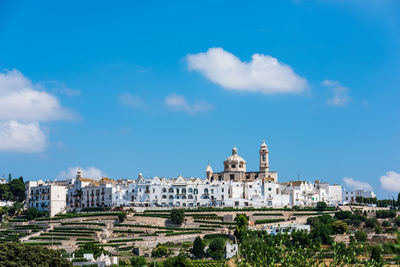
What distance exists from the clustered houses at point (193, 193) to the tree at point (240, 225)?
529 inches

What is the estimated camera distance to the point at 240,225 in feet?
241

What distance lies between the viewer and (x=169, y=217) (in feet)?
269

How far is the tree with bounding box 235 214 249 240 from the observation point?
234ft

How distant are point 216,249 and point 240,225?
336 inches

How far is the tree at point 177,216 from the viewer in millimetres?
79869

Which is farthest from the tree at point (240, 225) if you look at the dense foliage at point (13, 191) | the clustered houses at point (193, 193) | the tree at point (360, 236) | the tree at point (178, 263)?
the dense foliage at point (13, 191)

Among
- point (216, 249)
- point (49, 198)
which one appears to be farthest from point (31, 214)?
point (216, 249)

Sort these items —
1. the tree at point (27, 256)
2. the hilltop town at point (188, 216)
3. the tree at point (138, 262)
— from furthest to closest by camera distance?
1. the hilltop town at point (188, 216)
2. the tree at point (138, 262)
3. the tree at point (27, 256)

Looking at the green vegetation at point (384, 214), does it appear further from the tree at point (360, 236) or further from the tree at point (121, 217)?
the tree at point (121, 217)

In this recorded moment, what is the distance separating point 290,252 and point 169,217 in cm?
4311

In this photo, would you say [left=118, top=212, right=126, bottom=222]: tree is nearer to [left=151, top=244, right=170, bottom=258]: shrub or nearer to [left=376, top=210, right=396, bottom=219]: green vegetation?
[left=151, top=244, right=170, bottom=258]: shrub

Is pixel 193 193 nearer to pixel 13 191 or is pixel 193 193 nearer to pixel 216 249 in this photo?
pixel 216 249

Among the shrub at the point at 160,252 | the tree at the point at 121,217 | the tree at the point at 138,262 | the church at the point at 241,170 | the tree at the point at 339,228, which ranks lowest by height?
the tree at the point at 138,262

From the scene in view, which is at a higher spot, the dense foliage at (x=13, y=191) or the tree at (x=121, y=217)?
the dense foliage at (x=13, y=191)
